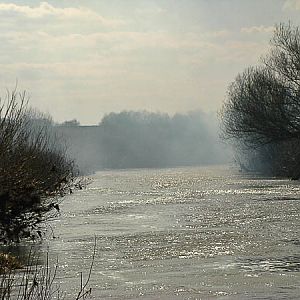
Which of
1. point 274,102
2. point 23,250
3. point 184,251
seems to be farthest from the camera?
point 274,102

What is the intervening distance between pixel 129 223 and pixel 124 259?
1191 cm

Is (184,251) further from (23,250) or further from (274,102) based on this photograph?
(274,102)

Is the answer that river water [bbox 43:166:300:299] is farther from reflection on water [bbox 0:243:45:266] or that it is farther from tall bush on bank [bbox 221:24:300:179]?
tall bush on bank [bbox 221:24:300:179]

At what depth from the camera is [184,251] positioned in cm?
2219

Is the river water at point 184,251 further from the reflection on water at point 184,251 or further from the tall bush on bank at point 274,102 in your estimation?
the tall bush on bank at point 274,102

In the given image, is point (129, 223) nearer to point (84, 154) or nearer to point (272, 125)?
point (272, 125)

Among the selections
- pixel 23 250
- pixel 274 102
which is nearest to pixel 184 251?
pixel 23 250

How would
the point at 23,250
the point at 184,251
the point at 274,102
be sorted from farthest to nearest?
the point at 274,102 < the point at 23,250 < the point at 184,251

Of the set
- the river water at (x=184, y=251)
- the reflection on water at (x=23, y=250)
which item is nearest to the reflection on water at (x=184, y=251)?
the river water at (x=184, y=251)

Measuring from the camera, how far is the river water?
15.7 m

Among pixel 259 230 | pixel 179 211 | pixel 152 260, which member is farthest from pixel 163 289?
pixel 179 211

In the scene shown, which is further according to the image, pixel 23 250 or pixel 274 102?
pixel 274 102

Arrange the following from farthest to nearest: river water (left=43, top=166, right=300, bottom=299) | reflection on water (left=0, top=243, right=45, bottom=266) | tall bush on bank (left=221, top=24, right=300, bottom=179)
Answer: tall bush on bank (left=221, top=24, right=300, bottom=179)
reflection on water (left=0, top=243, right=45, bottom=266)
river water (left=43, top=166, right=300, bottom=299)

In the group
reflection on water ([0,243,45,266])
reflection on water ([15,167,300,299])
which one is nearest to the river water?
reflection on water ([15,167,300,299])
